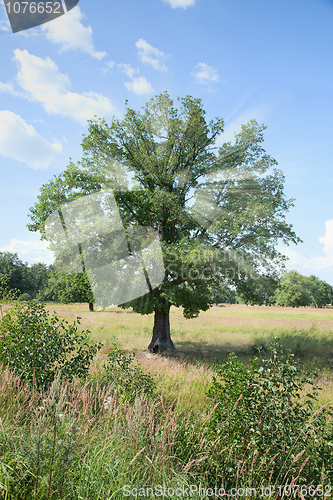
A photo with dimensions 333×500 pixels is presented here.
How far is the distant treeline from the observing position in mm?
15430

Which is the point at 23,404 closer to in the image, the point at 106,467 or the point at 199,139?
the point at 106,467

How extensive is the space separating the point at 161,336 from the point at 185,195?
8.78 m

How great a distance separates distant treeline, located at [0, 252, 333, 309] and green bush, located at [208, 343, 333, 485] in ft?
16.4

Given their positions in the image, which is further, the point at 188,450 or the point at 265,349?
the point at 265,349

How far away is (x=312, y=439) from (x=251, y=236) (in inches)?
461

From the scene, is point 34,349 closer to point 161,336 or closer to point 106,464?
point 106,464

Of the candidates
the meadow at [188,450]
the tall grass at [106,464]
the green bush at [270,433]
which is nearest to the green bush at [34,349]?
the meadow at [188,450]

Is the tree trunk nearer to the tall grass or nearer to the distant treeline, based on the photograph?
the distant treeline

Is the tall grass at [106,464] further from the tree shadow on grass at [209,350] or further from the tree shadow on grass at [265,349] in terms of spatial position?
the tree shadow on grass at [209,350]

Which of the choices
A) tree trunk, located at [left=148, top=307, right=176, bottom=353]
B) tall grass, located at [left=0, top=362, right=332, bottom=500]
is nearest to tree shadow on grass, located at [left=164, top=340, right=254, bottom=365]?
tree trunk, located at [left=148, top=307, right=176, bottom=353]

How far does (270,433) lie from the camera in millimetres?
3656

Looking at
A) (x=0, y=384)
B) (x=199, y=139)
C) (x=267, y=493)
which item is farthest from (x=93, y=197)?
(x=267, y=493)

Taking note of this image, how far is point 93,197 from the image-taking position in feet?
49.4

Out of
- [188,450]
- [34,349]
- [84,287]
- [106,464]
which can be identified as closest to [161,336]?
[84,287]
